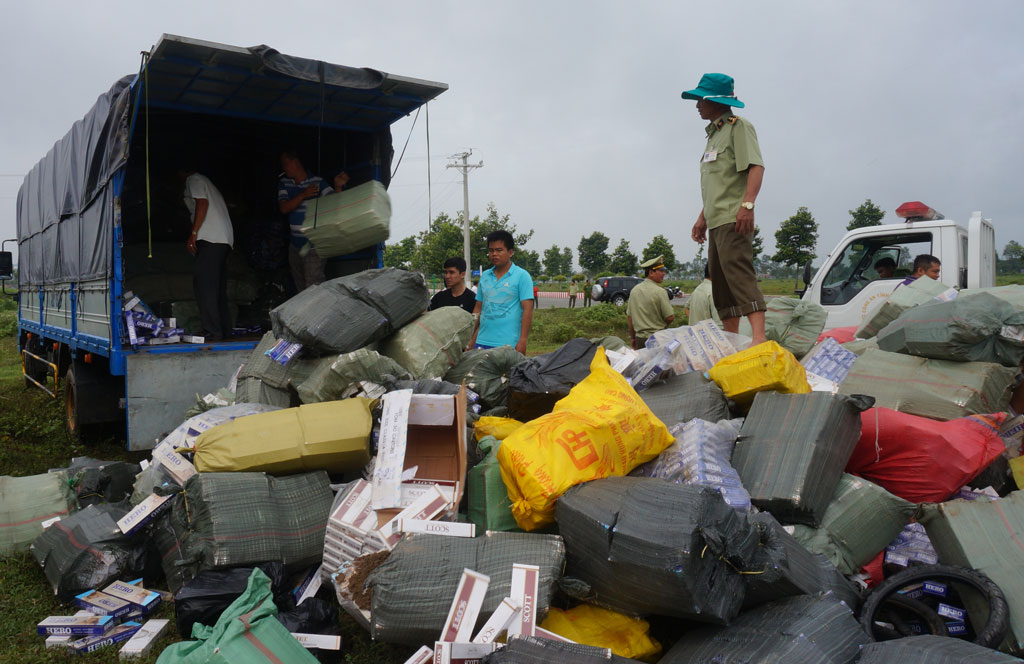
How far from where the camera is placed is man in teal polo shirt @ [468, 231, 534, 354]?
4809 millimetres

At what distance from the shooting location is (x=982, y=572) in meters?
2.39

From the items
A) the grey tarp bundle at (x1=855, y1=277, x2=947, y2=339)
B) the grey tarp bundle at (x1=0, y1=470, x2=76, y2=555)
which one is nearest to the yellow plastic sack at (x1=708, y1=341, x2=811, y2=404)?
the grey tarp bundle at (x1=855, y1=277, x2=947, y2=339)

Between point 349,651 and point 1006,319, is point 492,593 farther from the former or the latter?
point 1006,319

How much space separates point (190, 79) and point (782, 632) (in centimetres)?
485

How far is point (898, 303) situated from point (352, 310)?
13.0ft

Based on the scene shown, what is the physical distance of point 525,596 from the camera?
2.21 meters

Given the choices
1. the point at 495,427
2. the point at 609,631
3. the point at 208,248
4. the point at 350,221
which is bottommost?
the point at 609,631

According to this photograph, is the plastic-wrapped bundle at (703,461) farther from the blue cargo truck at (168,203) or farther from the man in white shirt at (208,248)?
the man in white shirt at (208,248)

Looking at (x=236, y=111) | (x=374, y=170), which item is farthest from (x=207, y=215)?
(x=374, y=170)

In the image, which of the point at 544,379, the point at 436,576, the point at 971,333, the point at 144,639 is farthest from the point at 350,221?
the point at 971,333

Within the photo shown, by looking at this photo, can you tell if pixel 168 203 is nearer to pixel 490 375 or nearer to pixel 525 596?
pixel 490 375

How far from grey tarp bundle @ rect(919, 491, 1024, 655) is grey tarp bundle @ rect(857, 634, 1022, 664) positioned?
0.41 m

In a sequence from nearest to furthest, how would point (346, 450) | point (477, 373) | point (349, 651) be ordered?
point (349, 651)
point (346, 450)
point (477, 373)

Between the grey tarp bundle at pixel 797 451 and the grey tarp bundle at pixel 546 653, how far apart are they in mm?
1036
